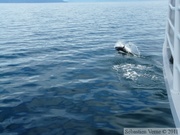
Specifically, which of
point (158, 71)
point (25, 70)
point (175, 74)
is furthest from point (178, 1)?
point (25, 70)

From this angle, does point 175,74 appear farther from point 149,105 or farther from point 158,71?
point 158,71

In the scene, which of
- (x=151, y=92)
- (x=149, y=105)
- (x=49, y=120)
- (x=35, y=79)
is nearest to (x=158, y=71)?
(x=151, y=92)

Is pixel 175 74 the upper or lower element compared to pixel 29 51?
upper

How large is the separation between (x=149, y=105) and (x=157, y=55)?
10.3m

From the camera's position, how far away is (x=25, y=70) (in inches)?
582

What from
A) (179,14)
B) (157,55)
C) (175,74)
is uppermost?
(179,14)

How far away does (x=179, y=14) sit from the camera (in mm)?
5953

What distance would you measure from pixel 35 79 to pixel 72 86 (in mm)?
2318

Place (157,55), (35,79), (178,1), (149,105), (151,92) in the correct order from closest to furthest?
1. (178,1)
2. (149,105)
3. (151,92)
4. (35,79)
5. (157,55)

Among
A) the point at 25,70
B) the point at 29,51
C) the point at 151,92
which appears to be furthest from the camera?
the point at 29,51

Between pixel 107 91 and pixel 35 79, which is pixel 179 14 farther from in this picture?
pixel 35 79

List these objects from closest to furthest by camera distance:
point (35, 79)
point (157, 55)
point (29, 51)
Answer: point (35, 79)
point (157, 55)
point (29, 51)

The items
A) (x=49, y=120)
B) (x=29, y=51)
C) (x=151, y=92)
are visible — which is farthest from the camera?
(x=29, y=51)

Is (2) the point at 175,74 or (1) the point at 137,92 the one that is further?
(1) the point at 137,92
